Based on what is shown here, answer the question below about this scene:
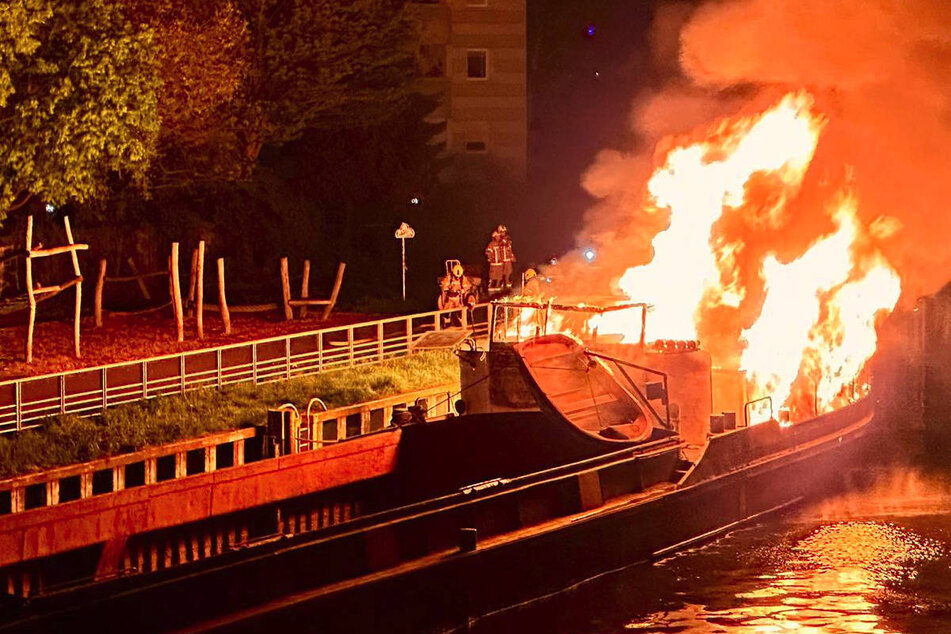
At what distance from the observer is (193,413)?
29.2 meters

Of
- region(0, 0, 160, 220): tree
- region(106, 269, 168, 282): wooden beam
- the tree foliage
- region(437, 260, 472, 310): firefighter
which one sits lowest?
region(437, 260, 472, 310): firefighter

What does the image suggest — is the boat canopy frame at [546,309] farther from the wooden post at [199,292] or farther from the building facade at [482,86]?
the building facade at [482,86]

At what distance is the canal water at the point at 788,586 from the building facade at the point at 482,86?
36551 millimetres

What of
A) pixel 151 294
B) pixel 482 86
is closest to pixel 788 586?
pixel 151 294

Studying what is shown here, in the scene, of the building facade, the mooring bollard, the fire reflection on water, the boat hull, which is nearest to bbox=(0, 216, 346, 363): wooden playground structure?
the boat hull

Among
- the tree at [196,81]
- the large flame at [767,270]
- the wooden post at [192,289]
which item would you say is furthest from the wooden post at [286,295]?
the large flame at [767,270]

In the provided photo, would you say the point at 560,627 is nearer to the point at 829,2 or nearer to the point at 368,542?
the point at 368,542

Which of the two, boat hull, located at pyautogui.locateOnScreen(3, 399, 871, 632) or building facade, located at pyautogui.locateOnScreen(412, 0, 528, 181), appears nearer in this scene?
boat hull, located at pyautogui.locateOnScreen(3, 399, 871, 632)

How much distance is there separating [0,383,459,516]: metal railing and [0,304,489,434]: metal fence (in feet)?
5.80

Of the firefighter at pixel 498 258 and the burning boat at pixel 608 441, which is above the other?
the firefighter at pixel 498 258

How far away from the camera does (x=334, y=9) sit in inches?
1873

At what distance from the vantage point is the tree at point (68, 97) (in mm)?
32156

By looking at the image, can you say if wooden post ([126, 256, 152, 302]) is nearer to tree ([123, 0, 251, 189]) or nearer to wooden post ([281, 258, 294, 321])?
tree ([123, 0, 251, 189])

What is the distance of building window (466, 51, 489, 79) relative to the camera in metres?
64.6
